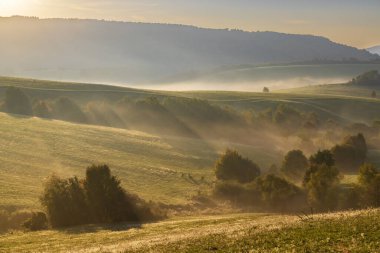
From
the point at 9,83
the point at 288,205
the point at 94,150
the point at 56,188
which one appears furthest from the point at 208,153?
the point at 9,83

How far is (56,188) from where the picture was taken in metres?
61.5

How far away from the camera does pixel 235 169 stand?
291 feet

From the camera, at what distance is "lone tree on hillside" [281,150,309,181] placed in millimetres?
90688

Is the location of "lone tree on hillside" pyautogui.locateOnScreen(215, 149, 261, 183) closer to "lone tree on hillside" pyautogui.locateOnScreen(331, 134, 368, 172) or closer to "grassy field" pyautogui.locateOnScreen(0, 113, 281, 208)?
"grassy field" pyautogui.locateOnScreen(0, 113, 281, 208)

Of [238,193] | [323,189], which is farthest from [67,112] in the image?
[323,189]

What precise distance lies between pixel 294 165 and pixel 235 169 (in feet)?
39.6

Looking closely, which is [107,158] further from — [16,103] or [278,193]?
[16,103]

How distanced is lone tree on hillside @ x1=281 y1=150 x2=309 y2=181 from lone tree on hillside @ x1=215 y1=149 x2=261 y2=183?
19.2ft

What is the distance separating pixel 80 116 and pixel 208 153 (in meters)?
54.4

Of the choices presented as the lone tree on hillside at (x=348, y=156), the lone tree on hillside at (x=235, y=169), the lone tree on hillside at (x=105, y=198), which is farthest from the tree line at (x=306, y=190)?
the lone tree on hillside at (x=105, y=198)

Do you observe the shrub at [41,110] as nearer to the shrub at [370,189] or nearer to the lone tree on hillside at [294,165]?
the lone tree on hillside at [294,165]

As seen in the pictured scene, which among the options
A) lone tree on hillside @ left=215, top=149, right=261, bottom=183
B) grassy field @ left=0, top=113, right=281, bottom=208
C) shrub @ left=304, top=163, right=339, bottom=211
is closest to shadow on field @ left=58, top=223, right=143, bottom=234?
grassy field @ left=0, top=113, right=281, bottom=208

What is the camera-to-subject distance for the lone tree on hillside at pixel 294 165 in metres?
90.7

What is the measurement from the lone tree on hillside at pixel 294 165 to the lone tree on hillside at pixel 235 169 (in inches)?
230
